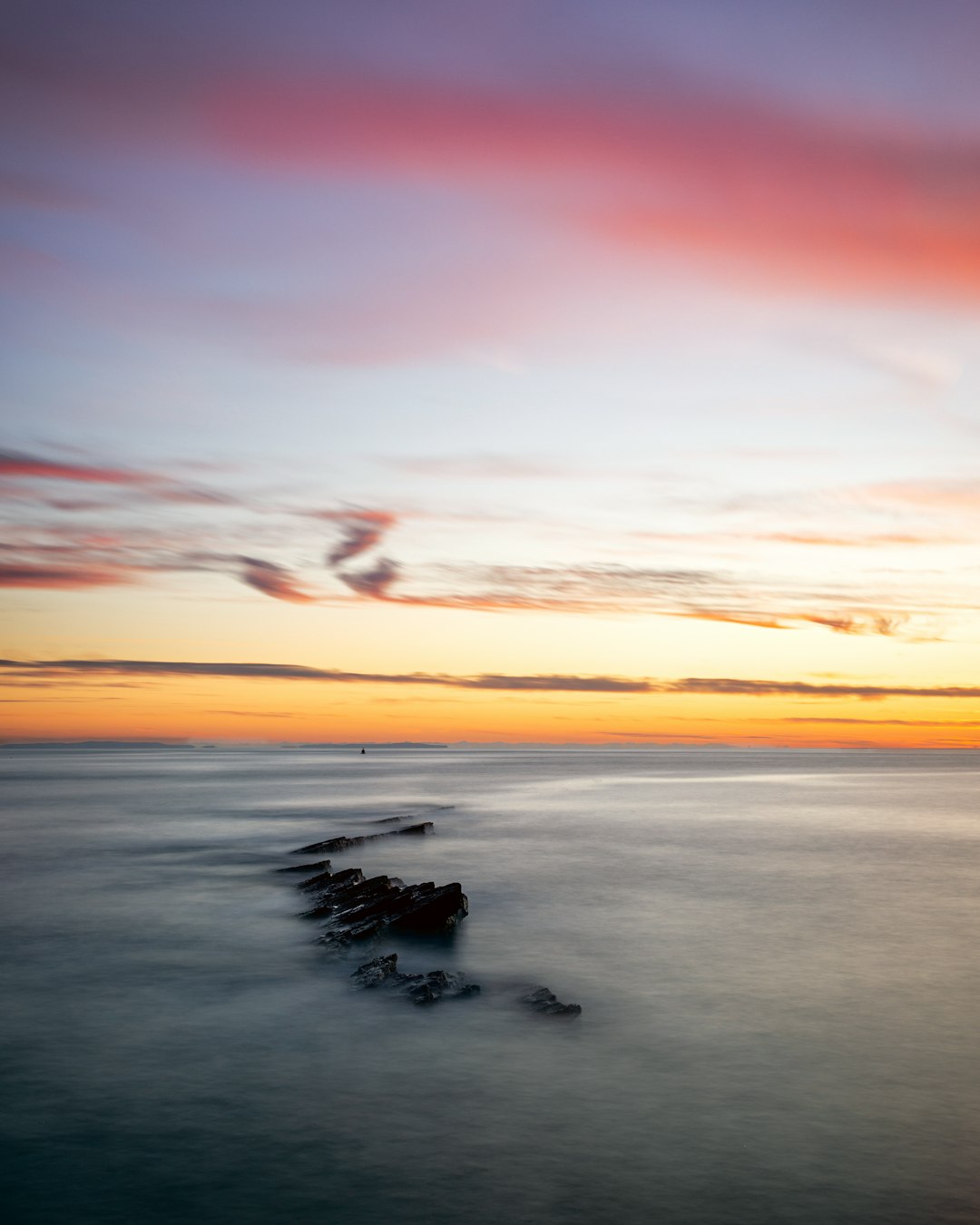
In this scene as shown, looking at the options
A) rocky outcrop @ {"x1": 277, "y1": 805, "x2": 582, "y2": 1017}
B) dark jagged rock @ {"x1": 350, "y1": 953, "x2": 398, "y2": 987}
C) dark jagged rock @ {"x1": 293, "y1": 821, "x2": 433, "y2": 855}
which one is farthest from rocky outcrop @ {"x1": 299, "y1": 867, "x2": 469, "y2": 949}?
dark jagged rock @ {"x1": 293, "y1": 821, "x2": 433, "y2": 855}

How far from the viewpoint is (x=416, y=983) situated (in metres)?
20.3

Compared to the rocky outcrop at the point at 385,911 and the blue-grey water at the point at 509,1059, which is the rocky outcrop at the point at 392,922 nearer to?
the rocky outcrop at the point at 385,911

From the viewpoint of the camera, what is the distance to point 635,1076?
1569 centimetres

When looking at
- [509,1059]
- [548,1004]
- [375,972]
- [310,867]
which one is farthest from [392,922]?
[310,867]

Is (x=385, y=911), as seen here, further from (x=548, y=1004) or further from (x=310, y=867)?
(x=310, y=867)

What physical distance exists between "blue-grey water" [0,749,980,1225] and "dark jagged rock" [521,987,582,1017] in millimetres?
→ 353

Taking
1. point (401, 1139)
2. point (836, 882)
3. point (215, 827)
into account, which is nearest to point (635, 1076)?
point (401, 1139)

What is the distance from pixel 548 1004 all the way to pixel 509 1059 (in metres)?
3.38

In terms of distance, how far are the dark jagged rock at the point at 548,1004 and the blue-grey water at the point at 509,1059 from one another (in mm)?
353

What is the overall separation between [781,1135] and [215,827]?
5314cm

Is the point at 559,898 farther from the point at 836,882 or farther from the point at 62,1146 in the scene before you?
the point at 62,1146

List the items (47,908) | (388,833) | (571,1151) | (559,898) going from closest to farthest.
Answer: (571,1151) → (47,908) → (559,898) → (388,833)

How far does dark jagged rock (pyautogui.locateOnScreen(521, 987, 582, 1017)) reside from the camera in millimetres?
19136

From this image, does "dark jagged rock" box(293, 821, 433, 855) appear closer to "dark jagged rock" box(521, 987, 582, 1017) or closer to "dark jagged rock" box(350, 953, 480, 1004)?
"dark jagged rock" box(350, 953, 480, 1004)
